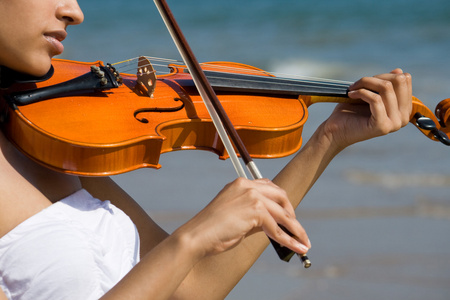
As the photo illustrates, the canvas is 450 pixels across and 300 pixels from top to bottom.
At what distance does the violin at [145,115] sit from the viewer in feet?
3.95

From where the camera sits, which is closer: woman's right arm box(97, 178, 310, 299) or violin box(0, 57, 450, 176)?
woman's right arm box(97, 178, 310, 299)

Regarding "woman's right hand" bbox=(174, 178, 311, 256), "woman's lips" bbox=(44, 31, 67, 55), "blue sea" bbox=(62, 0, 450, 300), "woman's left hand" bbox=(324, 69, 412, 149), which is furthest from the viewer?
"blue sea" bbox=(62, 0, 450, 300)

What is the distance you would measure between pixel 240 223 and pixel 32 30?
1.67ft

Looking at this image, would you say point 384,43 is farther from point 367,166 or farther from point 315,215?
point 315,215

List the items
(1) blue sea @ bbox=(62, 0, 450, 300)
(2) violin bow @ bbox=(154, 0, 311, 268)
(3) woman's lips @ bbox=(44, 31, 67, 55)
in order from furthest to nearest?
1. (1) blue sea @ bbox=(62, 0, 450, 300)
2. (3) woman's lips @ bbox=(44, 31, 67, 55)
3. (2) violin bow @ bbox=(154, 0, 311, 268)

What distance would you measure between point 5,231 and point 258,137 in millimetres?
559

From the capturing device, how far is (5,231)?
3.70 ft

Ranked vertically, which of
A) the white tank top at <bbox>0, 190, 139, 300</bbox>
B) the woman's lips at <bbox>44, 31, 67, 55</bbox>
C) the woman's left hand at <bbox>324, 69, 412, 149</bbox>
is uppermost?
the woman's lips at <bbox>44, 31, 67, 55</bbox>

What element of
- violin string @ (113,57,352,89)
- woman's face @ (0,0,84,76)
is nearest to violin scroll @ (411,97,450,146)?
violin string @ (113,57,352,89)

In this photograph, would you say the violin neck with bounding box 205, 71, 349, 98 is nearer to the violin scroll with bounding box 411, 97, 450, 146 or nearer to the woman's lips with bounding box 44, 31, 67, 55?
the violin scroll with bounding box 411, 97, 450, 146

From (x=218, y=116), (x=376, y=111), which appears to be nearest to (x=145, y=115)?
(x=218, y=116)

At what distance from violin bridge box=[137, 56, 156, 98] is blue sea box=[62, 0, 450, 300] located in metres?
1.11

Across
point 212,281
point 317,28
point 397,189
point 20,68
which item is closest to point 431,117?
point 212,281

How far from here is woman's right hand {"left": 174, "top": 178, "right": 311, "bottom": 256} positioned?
920 mm
